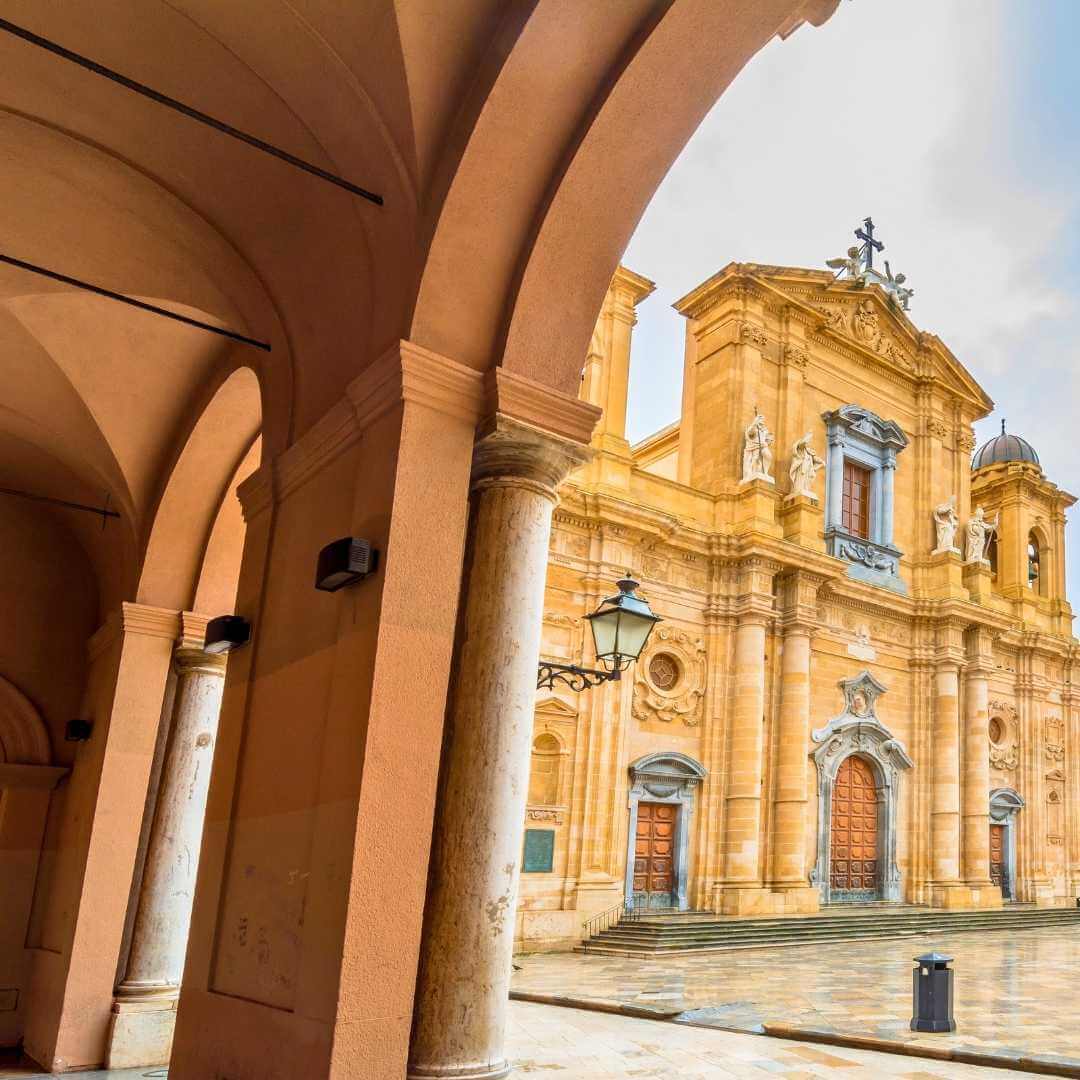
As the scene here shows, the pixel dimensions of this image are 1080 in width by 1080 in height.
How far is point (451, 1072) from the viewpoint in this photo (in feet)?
12.2

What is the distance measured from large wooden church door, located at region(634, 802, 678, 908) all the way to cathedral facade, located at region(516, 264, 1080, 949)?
0.13 ft

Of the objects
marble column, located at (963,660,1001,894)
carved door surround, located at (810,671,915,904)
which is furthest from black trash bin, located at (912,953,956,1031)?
marble column, located at (963,660,1001,894)

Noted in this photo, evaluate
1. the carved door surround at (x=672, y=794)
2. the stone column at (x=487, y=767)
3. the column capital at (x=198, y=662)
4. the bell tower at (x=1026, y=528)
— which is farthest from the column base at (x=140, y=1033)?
the bell tower at (x=1026, y=528)

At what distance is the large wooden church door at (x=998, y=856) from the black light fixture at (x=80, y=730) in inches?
875

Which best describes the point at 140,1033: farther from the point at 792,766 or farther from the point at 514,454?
the point at 792,766

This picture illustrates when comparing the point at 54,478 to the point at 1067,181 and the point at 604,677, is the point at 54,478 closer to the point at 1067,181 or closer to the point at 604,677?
the point at 604,677

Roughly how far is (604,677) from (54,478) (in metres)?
5.97

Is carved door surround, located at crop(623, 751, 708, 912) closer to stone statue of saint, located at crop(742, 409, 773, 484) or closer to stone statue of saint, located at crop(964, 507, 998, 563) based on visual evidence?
stone statue of saint, located at crop(742, 409, 773, 484)

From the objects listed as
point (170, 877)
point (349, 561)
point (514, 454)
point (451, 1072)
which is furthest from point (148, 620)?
point (451, 1072)

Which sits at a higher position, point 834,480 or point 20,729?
point 834,480

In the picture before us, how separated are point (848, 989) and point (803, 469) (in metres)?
11.7

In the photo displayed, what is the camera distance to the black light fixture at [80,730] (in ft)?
31.0

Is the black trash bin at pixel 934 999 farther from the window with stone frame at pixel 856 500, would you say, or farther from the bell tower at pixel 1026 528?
the bell tower at pixel 1026 528

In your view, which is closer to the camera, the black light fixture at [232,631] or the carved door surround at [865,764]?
the black light fixture at [232,631]
